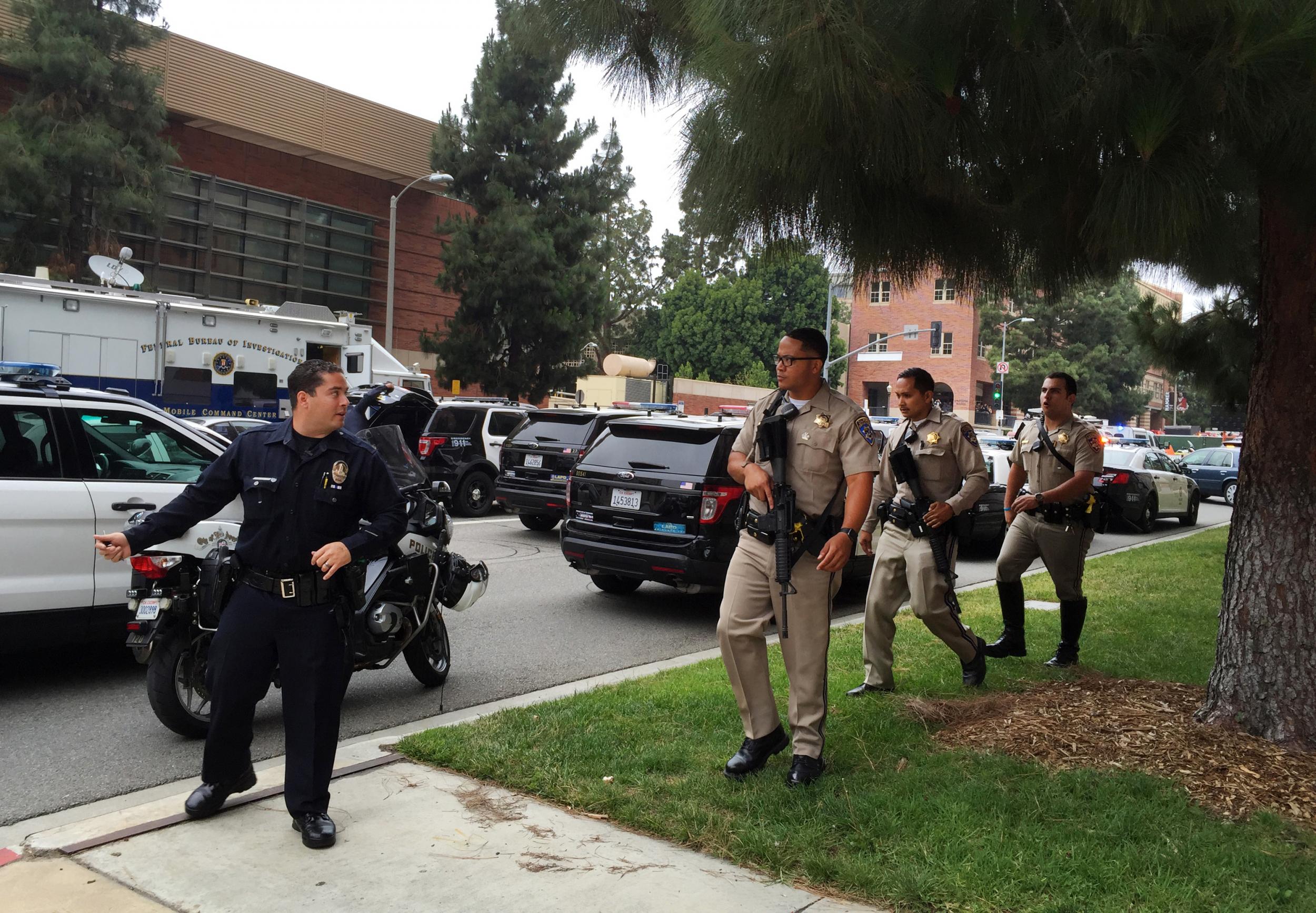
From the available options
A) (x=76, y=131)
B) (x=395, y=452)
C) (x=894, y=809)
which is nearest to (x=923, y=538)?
(x=894, y=809)

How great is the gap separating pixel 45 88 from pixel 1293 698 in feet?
88.9

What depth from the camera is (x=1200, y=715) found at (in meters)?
5.00

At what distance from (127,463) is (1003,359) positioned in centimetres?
5122

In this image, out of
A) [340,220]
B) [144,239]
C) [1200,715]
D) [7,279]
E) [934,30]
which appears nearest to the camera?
[934,30]

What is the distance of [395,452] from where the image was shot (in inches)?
244

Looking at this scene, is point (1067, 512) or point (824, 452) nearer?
point (824, 452)

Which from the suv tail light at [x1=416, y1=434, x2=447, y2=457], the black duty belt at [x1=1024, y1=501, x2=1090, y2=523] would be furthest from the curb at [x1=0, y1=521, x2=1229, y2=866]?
the suv tail light at [x1=416, y1=434, x2=447, y2=457]

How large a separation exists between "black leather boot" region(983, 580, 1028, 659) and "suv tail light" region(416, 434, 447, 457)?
10.6 metres

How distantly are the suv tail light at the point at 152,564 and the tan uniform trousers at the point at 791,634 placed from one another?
267cm

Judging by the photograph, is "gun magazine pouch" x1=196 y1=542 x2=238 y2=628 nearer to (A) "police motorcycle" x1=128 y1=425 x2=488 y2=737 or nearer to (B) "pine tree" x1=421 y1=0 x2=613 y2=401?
(A) "police motorcycle" x1=128 y1=425 x2=488 y2=737

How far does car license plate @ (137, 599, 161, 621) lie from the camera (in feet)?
16.6

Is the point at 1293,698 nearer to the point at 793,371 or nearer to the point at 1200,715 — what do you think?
the point at 1200,715

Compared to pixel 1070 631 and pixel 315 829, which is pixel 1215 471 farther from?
pixel 315 829

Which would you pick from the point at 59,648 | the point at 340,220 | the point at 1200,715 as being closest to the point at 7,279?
the point at 59,648
